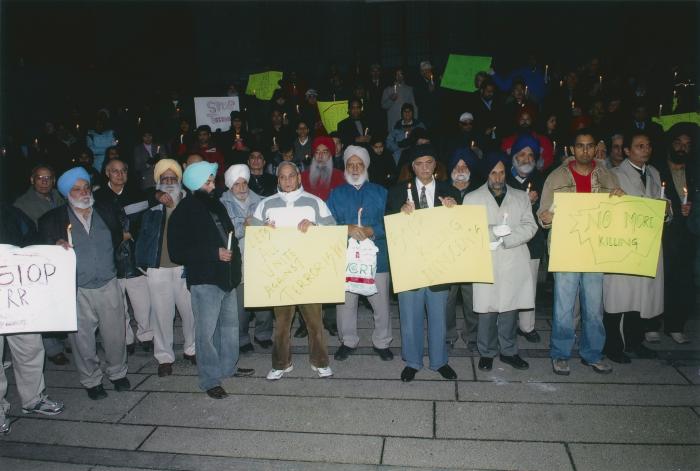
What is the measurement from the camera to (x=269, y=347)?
581 cm

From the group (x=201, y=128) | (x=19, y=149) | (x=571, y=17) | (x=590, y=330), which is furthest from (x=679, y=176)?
(x=19, y=149)

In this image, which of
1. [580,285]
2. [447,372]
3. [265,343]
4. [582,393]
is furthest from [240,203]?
[582,393]

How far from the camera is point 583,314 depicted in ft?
16.0

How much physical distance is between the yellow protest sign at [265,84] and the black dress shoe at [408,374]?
7.54m

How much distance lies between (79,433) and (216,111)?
7.06 m

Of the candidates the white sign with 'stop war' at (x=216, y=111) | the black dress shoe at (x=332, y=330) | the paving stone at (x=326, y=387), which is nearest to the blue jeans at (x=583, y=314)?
the paving stone at (x=326, y=387)

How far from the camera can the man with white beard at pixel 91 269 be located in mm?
4531

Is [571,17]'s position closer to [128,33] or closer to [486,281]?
[486,281]

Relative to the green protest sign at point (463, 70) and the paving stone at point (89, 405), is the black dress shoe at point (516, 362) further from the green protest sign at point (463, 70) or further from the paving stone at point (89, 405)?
the green protest sign at point (463, 70)

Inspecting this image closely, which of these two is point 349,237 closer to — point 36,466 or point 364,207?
point 364,207

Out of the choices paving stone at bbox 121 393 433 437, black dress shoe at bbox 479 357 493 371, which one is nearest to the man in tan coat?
black dress shoe at bbox 479 357 493 371

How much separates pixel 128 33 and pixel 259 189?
40.0 ft

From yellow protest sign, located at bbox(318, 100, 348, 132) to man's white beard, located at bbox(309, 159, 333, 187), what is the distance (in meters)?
2.93

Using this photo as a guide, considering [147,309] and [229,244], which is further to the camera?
[147,309]
